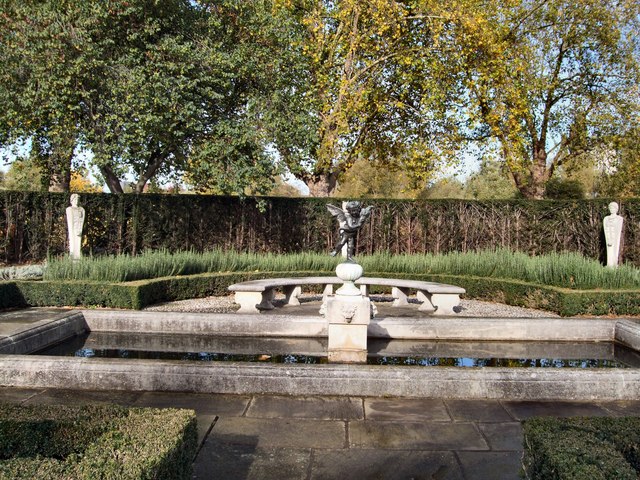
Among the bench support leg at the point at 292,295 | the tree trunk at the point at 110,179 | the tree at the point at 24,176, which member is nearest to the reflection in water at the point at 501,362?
the bench support leg at the point at 292,295

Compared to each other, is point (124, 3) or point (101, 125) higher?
point (124, 3)

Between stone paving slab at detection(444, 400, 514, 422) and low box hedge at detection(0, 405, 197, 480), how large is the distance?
2410mm

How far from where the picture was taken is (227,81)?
49.2ft

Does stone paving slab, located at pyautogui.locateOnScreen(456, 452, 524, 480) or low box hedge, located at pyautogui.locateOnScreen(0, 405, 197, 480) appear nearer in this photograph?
low box hedge, located at pyautogui.locateOnScreen(0, 405, 197, 480)

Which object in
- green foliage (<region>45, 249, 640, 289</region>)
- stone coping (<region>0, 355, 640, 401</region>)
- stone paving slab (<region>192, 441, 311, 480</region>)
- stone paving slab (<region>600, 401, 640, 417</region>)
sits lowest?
stone paving slab (<region>192, 441, 311, 480</region>)

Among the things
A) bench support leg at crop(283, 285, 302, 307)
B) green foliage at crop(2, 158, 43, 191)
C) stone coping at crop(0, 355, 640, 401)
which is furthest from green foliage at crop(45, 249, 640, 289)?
green foliage at crop(2, 158, 43, 191)

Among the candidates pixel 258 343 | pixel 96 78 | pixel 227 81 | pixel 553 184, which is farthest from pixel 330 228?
pixel 553 184

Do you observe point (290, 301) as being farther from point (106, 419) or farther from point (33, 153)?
point (33, 153)

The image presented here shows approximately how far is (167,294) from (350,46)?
10.6 m

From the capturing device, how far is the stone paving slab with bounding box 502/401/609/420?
464cm

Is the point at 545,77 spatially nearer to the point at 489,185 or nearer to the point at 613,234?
the point at 613,234

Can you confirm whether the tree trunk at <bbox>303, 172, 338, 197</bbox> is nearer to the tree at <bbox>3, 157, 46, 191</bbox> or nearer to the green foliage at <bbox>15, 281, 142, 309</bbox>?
the tree at <bbox>3, 157, 46, 191</bbox>

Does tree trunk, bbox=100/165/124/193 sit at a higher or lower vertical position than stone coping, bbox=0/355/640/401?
higher

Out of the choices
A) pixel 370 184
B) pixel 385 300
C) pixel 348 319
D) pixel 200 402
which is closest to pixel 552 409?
pixel 348 319
